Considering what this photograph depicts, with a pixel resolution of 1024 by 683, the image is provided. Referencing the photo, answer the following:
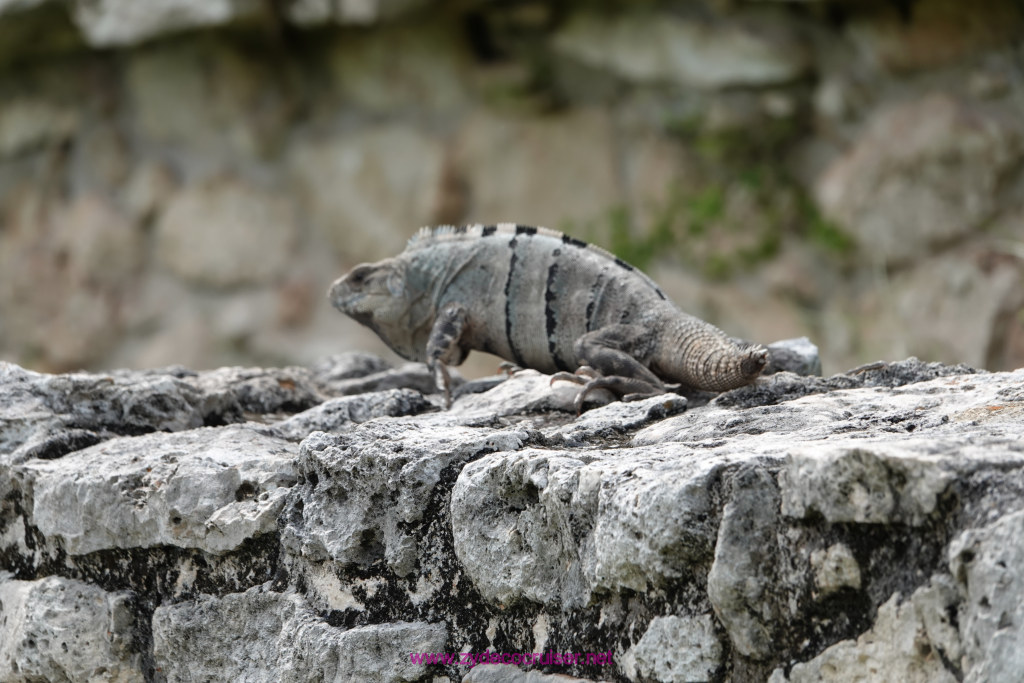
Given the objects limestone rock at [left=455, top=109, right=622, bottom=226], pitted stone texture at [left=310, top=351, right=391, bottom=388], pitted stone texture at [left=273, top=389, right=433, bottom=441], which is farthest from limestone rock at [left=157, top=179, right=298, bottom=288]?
pitted stone texture at [left=273, top=389, right=433, bottom=441]

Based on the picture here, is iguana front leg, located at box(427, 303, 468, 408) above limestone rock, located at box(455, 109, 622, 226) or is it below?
below

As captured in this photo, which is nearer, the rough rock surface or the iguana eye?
the rough rock surface

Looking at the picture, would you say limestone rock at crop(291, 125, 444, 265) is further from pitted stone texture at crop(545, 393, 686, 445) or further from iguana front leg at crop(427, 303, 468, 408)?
pitted stone texture at crop(545, 393, 686, 445)

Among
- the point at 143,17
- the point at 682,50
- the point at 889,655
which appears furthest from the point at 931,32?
the point at 889,655

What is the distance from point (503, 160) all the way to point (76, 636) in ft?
12.9

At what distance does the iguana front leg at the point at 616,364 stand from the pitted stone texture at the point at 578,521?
0.66 m

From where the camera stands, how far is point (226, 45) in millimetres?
5988

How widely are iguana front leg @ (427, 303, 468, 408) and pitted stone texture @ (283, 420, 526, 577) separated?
944mm

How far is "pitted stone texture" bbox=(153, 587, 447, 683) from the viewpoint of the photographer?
1.86 m

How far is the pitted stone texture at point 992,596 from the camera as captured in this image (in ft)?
4.03

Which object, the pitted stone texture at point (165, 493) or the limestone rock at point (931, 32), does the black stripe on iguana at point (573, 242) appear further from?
the limestone rock at point (931, 32)

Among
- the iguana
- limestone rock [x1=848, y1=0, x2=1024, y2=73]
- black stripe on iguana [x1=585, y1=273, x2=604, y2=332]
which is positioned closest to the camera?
the iguana

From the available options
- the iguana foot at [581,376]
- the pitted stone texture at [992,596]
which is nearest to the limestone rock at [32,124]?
the iguana foot at [581,376]

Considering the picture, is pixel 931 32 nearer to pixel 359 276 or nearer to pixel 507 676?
pixel 359 276
